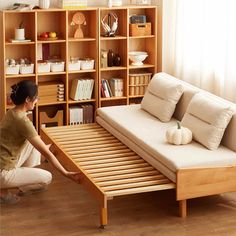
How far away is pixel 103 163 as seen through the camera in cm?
517

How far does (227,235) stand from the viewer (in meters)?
4.50

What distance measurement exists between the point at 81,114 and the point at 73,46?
0.71 metres

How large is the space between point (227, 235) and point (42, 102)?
111 inches

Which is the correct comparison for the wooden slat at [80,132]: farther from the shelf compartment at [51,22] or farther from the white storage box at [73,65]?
the shelf compartment at [51,22]

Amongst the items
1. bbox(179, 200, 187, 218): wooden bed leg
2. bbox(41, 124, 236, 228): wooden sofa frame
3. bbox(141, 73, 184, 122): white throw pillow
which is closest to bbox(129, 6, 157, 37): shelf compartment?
bbox(141, 73, 184, 122): white throw pillow

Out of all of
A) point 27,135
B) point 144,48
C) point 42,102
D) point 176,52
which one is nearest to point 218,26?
point 176,52

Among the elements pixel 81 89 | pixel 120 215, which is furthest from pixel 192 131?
pixel 81 89

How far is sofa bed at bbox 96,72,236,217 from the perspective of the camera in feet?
15.6

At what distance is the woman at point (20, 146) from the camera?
4.77m

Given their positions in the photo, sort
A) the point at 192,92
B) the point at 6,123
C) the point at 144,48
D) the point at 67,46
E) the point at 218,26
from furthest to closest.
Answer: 1. the point at 144,48
2. the point at 67,46
3. the point at 218,26
4. the point at 192,92
5. the point at 6,123

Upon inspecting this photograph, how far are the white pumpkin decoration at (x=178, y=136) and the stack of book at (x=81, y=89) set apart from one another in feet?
6.23

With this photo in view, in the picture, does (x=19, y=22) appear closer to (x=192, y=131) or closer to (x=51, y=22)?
(x=51, y=22)

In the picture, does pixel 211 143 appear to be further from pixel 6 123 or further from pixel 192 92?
pixel 6 123

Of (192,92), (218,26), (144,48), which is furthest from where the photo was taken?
(144,48)
